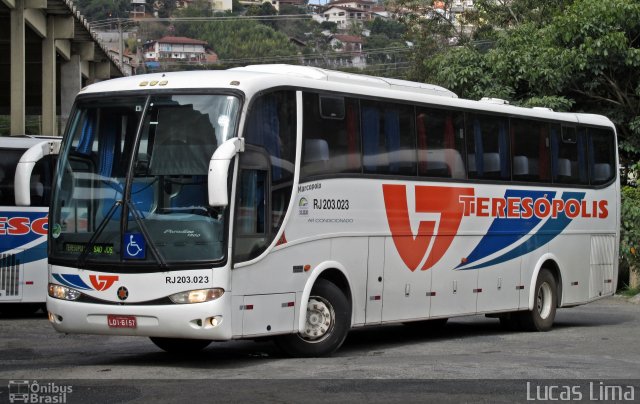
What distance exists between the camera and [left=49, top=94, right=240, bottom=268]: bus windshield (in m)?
11.5

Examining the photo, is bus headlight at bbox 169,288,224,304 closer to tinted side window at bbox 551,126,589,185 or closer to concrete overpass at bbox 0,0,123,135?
tinted side window at bbox 551,126,589,185

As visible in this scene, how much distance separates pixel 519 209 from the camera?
16.9m

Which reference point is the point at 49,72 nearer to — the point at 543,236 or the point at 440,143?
the point at 543,236

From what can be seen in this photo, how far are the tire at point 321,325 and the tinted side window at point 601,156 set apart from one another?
7.10 metres

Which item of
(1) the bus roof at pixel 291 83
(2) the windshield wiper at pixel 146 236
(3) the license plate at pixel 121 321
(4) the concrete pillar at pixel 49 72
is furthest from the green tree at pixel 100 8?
(3) the license plate at pixel 121 321

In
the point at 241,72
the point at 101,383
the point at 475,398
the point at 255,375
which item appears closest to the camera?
the point at 475,398

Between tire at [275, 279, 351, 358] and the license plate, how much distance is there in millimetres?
1754

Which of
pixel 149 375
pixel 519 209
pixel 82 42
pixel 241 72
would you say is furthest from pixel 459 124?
pixel 82 42

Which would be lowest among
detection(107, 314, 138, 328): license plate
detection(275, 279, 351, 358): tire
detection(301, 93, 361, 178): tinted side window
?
detection(275, 279, 351, 358): tire

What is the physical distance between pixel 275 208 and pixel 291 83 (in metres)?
1.49

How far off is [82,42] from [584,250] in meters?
26.8

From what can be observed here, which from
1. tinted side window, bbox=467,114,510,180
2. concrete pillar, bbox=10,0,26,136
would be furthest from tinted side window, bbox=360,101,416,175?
concrete pillar, bbox=10,0,26,136

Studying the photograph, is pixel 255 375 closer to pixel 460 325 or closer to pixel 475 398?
pixel 475 398

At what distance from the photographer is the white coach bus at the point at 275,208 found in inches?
455
